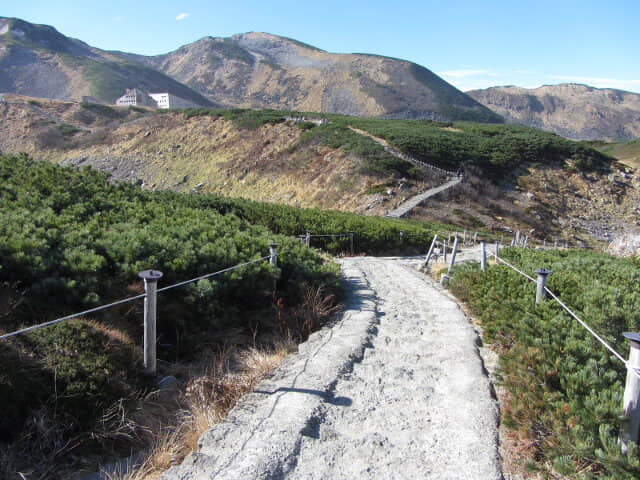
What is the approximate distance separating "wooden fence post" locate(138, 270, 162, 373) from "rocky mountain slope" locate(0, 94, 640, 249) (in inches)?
959

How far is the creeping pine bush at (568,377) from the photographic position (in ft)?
9.30

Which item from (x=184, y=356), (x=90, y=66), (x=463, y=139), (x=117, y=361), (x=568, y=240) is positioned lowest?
(x=568, y=240)

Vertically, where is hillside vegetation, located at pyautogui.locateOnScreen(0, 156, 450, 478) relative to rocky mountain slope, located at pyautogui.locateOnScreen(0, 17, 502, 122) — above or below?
below

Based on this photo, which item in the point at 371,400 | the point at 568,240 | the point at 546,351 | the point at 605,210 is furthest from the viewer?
the point at 605,210

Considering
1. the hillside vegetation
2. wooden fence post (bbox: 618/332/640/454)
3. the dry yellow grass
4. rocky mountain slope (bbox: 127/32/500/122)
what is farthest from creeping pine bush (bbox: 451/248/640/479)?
rocky mountain slope (bbox: 127/32/500/122)

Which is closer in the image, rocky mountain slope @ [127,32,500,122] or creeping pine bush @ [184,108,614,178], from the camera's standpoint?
creeping pine bush @ [184,108,614,178]

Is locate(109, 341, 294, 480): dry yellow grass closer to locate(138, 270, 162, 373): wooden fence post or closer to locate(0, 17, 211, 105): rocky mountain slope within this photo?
locate(138, 270, 162, 373): wooden fence post

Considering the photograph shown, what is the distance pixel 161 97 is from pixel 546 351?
371 ft

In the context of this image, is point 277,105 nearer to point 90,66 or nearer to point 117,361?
point 90,66

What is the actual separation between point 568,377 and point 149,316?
375 cm

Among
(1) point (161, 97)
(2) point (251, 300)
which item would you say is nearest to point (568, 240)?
(2) point (251, 300)

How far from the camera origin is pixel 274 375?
15.0 feet

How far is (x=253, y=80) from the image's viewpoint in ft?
493

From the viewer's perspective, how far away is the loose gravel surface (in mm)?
3049
